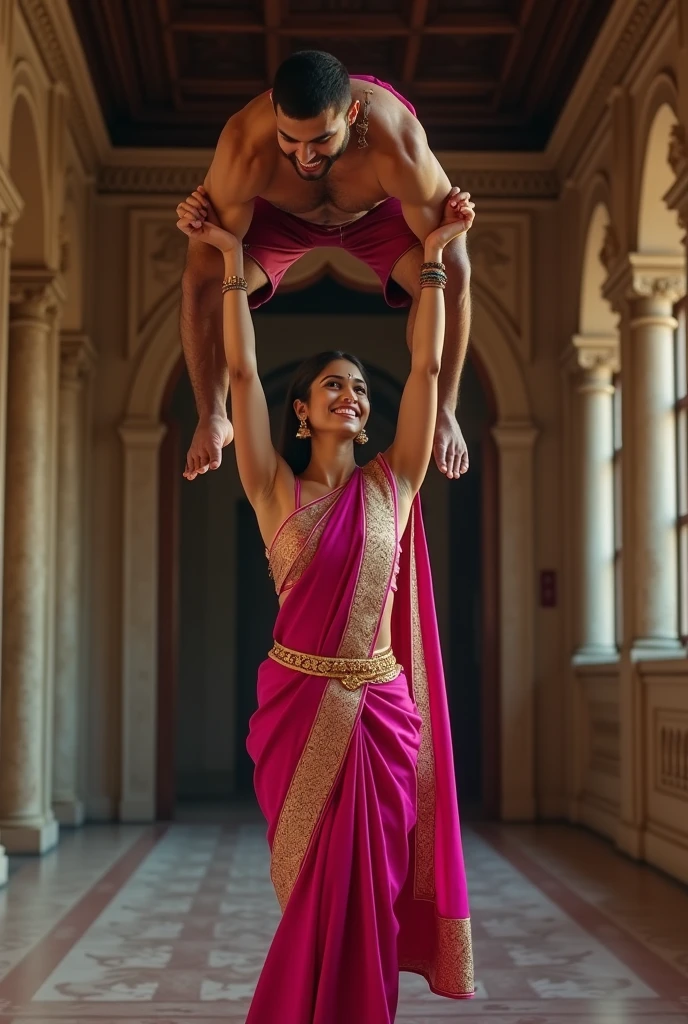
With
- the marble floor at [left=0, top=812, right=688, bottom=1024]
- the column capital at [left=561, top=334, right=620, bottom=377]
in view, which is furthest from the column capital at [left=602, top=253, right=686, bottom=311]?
the marble floor at [left=0, top=812, right=688, bottom=1024]

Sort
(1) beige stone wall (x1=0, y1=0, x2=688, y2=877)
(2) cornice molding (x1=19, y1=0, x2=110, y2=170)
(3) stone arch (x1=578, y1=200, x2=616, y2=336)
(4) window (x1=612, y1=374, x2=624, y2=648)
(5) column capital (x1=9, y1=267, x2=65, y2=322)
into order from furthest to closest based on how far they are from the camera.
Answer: (4) window (x1=612, y1=374, x2=624, y2=648), (3) stone arch (x1=578, y1=200, x2=616, y2=336), (1) beige stone wall (x1=0, y1=0, x2=688, y2=877), (5) column capital (x1=9, y1=267, x2=65, y2=322), (2) cornice molding (x1=19, y1=0, x2=110, y2=170)

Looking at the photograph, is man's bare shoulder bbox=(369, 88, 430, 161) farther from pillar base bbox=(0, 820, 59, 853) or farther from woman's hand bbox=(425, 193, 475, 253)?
pillar base bbox=(0, 820, 59, 853)

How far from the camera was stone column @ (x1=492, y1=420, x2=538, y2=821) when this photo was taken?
31.9ft

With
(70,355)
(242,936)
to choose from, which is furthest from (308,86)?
(70,355)

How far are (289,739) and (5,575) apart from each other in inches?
204

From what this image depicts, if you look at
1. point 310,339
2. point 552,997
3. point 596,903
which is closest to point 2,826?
point 596,903

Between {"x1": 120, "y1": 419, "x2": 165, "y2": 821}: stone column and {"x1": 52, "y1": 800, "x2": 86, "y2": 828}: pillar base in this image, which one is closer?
{"x1": 52, "y1": 800, "x2": 86, "y2": 828}: pillar base

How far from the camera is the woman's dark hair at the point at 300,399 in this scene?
11.5 feet

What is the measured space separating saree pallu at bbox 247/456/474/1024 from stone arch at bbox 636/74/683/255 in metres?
4.97

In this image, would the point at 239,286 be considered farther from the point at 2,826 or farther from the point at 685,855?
the point at 2,826

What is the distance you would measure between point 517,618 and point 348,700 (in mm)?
6667

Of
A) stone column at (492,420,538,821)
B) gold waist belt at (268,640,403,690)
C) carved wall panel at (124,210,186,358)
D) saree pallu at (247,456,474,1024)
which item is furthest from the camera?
carved wall panel at (124,210,186,358)

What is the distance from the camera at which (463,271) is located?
3.71m

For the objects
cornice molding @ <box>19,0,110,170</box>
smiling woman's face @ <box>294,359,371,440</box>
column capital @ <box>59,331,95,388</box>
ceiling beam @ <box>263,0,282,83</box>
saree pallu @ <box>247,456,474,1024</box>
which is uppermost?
ceiling beam @ <box>263,0,282,83</box>
